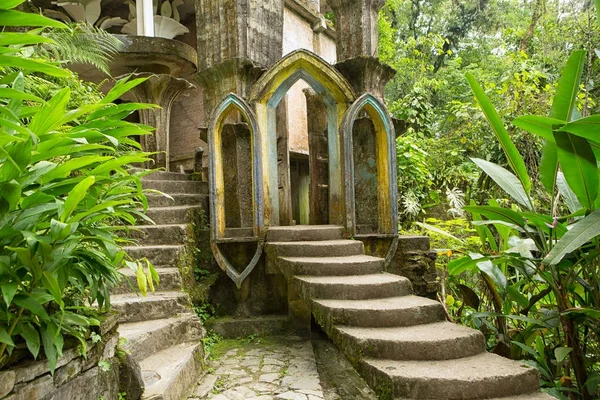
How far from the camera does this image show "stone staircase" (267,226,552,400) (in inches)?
91.9

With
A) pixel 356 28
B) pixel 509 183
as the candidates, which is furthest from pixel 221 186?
pixel 509 183

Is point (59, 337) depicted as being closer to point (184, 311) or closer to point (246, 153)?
point (184, 311)

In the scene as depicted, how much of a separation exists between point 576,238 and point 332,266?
199 cm

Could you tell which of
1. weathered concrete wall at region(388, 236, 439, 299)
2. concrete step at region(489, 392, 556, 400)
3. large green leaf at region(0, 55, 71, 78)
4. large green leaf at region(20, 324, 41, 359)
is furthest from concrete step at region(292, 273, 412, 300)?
large green leaf at region(0, 55, 71, 78)

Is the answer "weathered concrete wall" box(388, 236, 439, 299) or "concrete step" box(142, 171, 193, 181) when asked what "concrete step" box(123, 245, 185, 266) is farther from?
"weathered concrete wall" box(388, 236, 439, 299)

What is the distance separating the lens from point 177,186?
5422 millimetres

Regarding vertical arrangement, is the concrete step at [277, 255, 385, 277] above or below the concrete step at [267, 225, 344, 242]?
below

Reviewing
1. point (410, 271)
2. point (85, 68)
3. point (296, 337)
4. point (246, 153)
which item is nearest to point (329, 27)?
point (85, 68)

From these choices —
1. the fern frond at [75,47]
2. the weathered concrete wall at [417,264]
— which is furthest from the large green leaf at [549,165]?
the fern frond at [75,47]

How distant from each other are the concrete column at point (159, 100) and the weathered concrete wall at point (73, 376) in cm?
557

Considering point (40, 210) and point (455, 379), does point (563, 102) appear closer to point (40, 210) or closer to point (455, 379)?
point (455, 379)

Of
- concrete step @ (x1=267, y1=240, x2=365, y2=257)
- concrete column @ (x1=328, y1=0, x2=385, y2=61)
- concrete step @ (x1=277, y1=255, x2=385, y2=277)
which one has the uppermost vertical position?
concrete column @ (x1=328, y1=0, x2=385, y2=61)

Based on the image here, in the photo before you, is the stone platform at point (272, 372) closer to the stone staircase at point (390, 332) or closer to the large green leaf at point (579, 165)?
the stone staircase at point (390, 332)

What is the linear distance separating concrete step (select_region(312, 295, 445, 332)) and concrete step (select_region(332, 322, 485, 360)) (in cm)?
12
